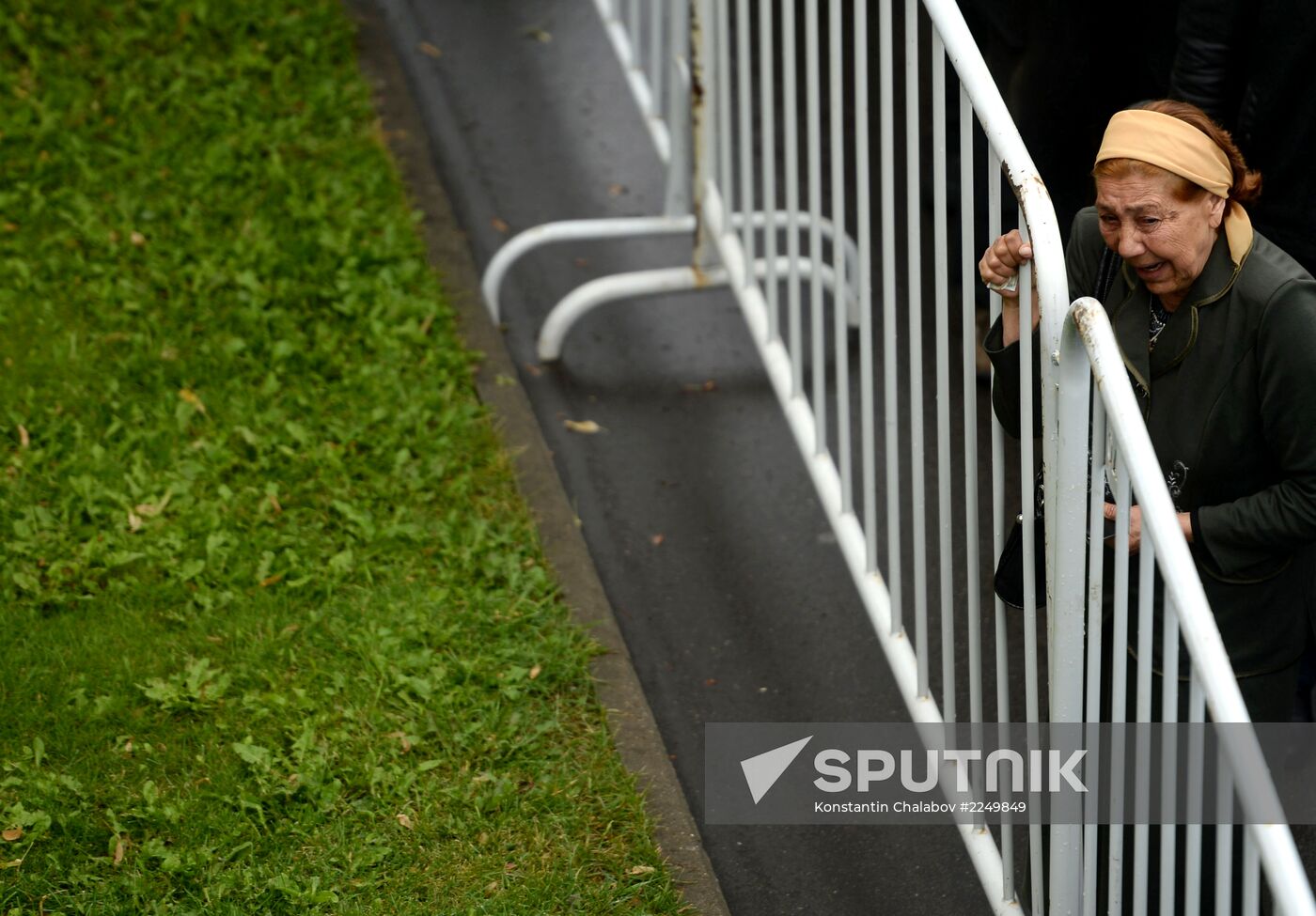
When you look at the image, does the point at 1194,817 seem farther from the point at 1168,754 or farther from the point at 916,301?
the point at 916,301

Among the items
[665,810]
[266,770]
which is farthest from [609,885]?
[266,770]

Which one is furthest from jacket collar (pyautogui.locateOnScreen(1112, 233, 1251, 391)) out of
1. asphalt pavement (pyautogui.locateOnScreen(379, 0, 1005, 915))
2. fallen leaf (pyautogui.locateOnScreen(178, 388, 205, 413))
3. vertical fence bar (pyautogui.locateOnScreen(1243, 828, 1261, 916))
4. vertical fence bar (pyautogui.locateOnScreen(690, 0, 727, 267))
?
fallen leaf (pyautogui.locateOnScreen(178, 388, 205, 413))

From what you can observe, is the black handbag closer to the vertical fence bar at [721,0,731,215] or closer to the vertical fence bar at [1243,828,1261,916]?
the vertical fence bar at [1243,828,1261,916]

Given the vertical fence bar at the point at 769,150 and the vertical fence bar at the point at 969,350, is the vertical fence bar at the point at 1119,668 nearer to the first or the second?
the vertical fence bar at the point at 969,350

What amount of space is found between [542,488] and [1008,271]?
2.28 metres

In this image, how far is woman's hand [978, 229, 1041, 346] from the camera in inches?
93.7

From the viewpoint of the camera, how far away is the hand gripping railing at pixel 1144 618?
1770 millimetres

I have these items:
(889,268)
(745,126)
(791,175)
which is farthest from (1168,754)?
(745,126)

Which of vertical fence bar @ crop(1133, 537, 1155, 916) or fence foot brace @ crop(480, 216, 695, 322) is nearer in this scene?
vertical fence bar @ crop(1133, 537, 1155, 916)

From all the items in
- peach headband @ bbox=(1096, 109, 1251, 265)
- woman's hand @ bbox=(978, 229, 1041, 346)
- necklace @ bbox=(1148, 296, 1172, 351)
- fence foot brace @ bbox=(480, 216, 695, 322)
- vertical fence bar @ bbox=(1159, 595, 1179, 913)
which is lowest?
fence foot brace @ bbox=(480, 216, 695, 322)

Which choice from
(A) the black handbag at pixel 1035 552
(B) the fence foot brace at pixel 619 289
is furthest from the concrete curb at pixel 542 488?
(A) the black handbag at pixel 1035 552

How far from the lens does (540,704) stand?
377 cm

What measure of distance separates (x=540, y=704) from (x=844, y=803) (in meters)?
0.76

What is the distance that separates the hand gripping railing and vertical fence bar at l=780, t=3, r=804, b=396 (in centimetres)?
134
